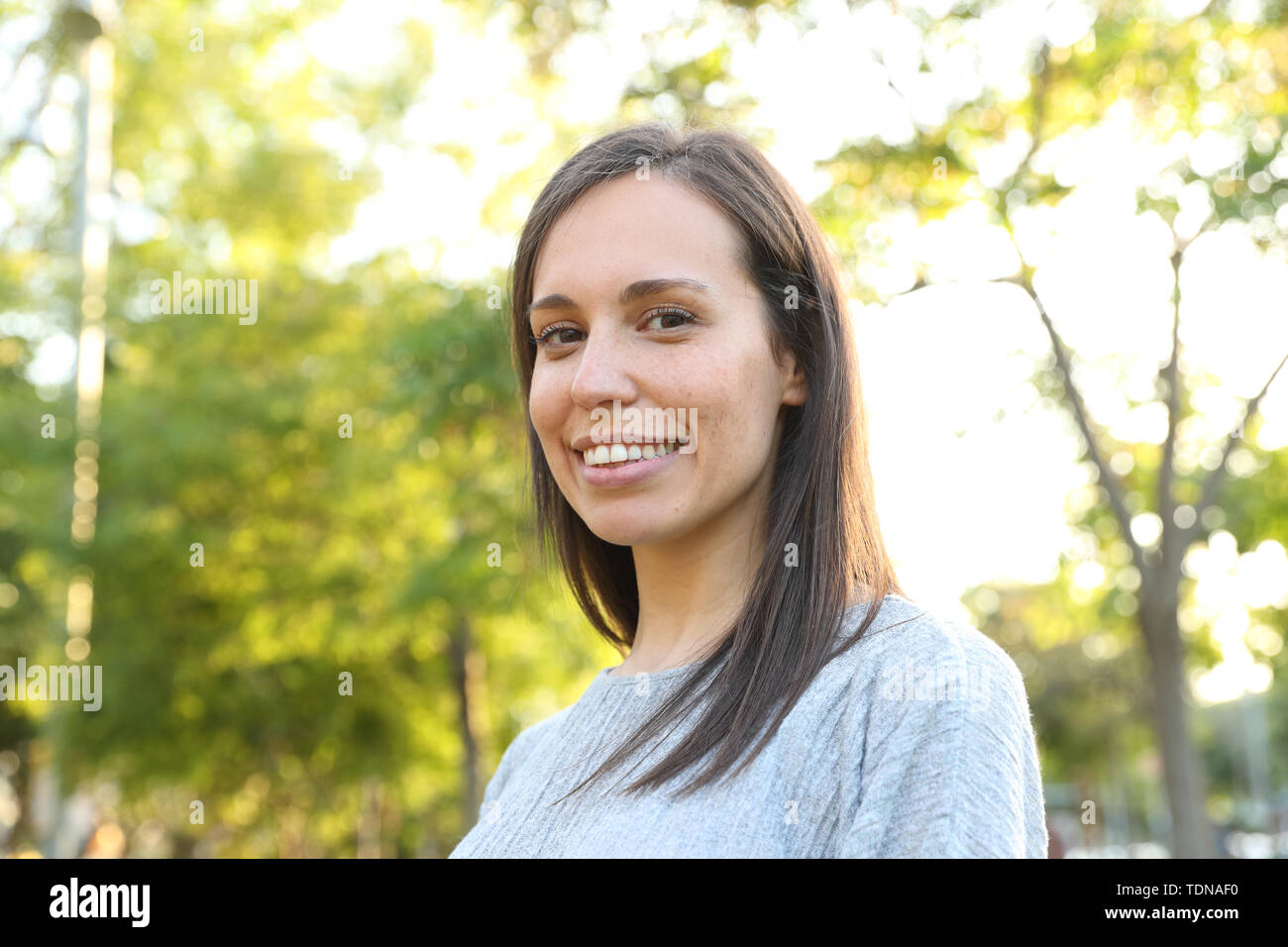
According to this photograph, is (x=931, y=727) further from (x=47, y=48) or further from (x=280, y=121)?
(x=47, y=48)

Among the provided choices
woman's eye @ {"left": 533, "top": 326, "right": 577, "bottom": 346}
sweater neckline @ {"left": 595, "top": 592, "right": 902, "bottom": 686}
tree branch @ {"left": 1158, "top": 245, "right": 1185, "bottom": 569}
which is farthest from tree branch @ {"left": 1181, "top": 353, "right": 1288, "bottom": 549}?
woman's eye @ {"left": 533, "top": 326, "right": 577, "bottom": 346}

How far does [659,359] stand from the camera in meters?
1.89

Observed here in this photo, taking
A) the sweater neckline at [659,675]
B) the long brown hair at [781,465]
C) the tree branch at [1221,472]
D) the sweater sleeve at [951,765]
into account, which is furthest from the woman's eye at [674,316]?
the tree branch at [1221,472]

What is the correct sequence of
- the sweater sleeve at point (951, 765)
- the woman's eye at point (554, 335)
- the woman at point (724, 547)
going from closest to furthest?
1. the sweater sleeve at point (951, 765)
2. the woman at point (724, 547)
3. the woman's eye at point (554, 335)

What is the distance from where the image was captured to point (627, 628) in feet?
8.43

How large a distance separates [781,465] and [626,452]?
268mm

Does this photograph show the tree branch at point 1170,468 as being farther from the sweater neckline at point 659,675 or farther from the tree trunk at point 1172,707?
the sweater neckline at point 659,675

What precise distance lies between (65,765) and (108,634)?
1.69m

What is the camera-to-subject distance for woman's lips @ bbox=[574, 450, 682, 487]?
6.38 ft

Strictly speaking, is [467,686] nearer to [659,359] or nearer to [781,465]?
[781,465]

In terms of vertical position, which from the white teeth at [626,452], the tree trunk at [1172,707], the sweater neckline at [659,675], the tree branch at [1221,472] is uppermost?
the tree branch at [1221,472]

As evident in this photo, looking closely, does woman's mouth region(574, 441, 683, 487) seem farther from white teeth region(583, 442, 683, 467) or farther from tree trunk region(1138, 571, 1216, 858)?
tree trunk region(1138, 571, 1216, 858)

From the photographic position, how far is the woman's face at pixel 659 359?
1896mm

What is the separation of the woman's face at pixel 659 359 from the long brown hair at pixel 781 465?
0.04 meters
